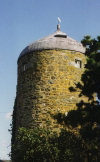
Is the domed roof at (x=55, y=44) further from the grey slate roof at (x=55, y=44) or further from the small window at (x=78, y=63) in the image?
the small window at (x=78, y=63)

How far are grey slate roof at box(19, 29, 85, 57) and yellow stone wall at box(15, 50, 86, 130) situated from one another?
0.28 m

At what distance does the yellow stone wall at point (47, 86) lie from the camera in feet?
68.7

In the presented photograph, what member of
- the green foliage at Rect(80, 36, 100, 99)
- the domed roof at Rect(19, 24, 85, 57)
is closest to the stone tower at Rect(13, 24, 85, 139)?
the domed roof at Rect(19, 24, 85, 57)

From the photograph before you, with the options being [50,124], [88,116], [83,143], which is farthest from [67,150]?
[88,116]

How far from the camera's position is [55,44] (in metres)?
22.2

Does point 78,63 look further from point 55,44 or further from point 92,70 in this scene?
point 92,70

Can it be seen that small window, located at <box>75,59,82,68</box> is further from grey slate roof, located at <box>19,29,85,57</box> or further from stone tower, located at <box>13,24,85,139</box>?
grey slate roof, located at <box>19,29,85,57</box>

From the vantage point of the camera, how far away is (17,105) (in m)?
22.7

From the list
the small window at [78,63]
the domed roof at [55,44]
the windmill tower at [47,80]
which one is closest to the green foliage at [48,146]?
the windmill tower at [47,80]

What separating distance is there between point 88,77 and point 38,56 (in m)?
7.46

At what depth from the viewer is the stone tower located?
2097cm

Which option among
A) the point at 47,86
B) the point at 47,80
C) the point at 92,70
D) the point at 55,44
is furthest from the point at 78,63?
the point at 92,70

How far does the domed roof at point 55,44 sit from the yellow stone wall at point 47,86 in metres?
0.27

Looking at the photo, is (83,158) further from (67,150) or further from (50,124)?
(50,124)
